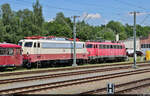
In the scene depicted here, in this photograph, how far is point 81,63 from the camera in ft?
114

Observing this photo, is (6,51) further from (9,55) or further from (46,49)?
(46,49)

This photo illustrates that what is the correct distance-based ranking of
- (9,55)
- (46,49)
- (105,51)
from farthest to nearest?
(105,51) → (46,49) → (9,55)

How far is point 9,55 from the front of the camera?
23781mm

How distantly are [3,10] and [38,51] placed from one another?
1687 inches

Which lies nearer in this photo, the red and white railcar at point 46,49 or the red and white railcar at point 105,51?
the red and white railcar at point 46,49

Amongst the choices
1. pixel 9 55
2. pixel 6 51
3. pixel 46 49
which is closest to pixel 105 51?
pixel 46 49

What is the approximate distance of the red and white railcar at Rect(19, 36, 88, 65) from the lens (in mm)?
27025

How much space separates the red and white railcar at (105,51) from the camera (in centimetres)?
3588

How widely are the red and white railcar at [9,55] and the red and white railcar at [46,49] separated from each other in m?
2.20

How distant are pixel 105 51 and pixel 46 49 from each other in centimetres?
1255

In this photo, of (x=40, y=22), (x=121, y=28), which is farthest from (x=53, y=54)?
(x=121, y=28)

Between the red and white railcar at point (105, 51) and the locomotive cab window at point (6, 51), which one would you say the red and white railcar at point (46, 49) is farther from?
the red and white railcar at point (105, 51)

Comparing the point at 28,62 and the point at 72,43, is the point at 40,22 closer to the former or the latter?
the point at 72,43

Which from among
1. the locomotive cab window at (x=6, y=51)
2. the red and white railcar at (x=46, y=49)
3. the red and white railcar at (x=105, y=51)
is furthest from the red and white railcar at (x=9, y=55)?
the red and white railcar at (x=105, y=51)
